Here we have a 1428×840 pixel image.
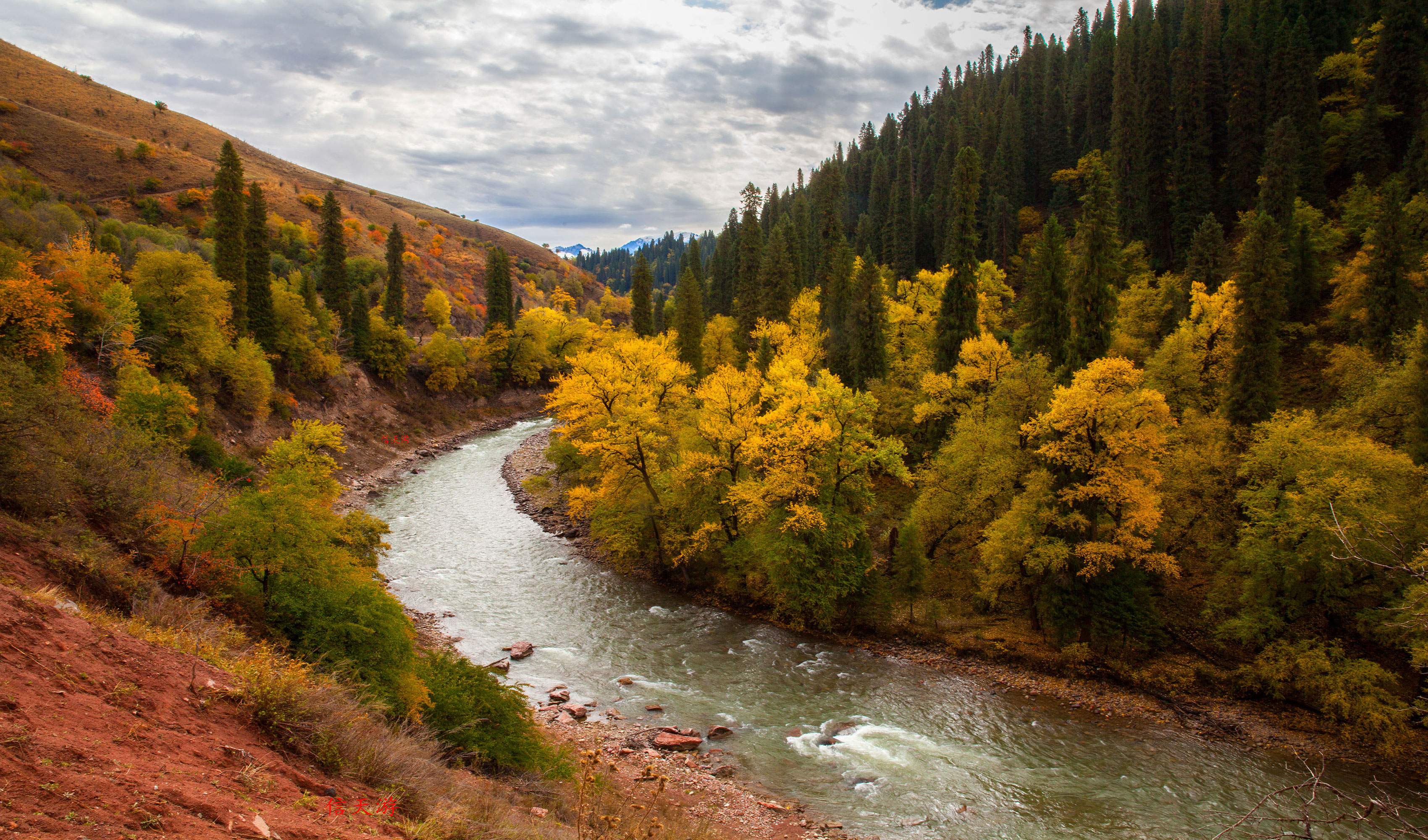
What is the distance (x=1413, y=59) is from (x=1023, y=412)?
171ft

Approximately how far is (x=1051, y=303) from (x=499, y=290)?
60316mm

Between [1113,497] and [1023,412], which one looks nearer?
[1113,497]

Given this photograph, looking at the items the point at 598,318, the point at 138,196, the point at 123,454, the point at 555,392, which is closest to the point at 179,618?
the point at 123,454

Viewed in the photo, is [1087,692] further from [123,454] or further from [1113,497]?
[123,454]

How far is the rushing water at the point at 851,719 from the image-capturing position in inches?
661

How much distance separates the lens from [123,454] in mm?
17562

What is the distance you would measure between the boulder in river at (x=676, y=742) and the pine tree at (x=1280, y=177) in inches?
1978

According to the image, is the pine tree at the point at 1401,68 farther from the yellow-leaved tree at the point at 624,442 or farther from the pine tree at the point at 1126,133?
the yellow-leaved tree at the point at 624,442

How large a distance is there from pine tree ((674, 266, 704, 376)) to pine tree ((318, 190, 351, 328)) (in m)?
29.9

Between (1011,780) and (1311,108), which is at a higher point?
(1311,108)

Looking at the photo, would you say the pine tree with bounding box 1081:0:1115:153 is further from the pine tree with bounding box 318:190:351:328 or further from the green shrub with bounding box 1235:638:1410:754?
the pine tree with bounding box 318:190:351:328

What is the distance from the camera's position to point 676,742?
18938 mm

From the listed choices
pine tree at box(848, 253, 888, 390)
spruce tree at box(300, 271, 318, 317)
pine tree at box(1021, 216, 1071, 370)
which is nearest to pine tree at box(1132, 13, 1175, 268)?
pine tree at box(1021, 216, 1071, 370)
